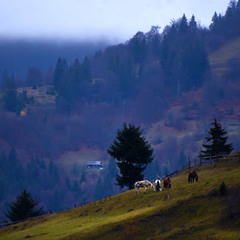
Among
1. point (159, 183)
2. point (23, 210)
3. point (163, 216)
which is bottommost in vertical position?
point (23, 210)

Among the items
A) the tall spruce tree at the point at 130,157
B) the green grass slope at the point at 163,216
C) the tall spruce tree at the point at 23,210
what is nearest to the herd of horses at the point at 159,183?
the green grass slope at the point at 163,216

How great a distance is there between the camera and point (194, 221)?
53.0 m

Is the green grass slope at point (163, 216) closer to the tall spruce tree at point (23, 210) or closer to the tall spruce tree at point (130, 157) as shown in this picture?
the tall spruce tree at point (130, 157)

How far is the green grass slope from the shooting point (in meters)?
51.1

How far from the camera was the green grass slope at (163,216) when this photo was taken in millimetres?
51125

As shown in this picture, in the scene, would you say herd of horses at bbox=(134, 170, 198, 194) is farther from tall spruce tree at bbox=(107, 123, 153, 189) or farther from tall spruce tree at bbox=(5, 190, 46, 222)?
tall spruce tree at bbox=(5, 190, 46, 222)

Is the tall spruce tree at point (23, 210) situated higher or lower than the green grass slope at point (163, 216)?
lower

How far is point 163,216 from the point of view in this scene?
181 feet

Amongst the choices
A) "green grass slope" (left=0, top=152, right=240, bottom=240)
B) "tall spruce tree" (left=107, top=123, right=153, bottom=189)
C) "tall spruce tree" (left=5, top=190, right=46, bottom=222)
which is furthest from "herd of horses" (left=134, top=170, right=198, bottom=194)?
"tall spruce tree" (left=5, top=190, right=46, bottom=222)

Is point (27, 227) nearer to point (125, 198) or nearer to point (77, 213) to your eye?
point (77, 213)

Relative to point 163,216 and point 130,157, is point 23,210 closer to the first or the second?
point 130,157

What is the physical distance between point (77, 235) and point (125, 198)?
11375 millimetres

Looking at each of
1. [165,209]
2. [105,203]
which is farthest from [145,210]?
[105,203]

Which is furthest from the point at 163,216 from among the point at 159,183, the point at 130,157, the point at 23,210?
the point at 23,210
